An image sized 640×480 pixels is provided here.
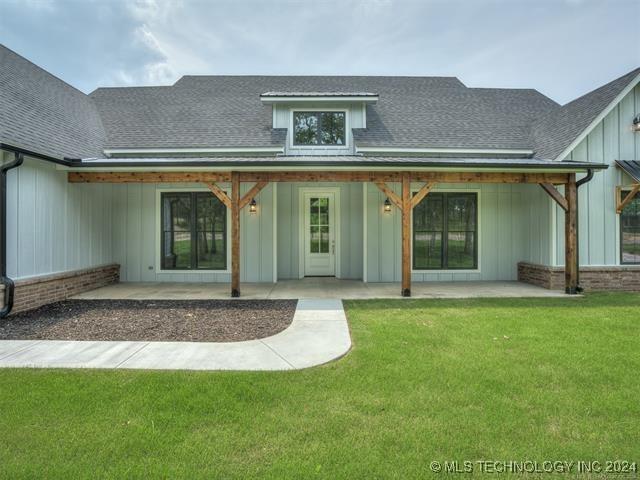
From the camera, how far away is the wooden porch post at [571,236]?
7609 mm

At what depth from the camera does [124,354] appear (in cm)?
414

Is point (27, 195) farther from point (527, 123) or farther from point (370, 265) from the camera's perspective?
point (527, 123)

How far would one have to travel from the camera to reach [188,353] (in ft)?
13.7

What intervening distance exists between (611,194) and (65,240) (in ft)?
43.0

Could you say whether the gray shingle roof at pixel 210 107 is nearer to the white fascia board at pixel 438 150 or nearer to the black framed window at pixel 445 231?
the white fascia board at pixel 438 150

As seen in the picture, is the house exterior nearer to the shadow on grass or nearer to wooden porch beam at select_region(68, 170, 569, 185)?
wooden porch beam at select_region(68, 170, 569, 185)

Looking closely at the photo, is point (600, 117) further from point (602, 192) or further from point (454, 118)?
point (454, 118)

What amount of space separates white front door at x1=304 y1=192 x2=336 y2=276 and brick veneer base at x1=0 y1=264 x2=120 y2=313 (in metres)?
5.43

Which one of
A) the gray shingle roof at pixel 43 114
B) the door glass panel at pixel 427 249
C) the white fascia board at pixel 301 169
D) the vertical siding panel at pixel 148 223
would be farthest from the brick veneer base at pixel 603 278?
the gray shingle roof at pixel 43 114

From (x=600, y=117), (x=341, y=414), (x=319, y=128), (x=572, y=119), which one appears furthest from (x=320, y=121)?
(x=341, y=414)

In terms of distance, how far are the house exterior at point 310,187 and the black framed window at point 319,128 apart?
1.8 inches

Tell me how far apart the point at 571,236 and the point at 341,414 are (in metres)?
7.60

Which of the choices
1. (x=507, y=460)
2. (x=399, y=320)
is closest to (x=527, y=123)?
(x=399, y=320)

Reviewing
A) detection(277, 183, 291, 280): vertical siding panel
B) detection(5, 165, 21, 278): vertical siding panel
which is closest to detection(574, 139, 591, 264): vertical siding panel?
detection(277, 183, 291, 280): vertical siding panel
